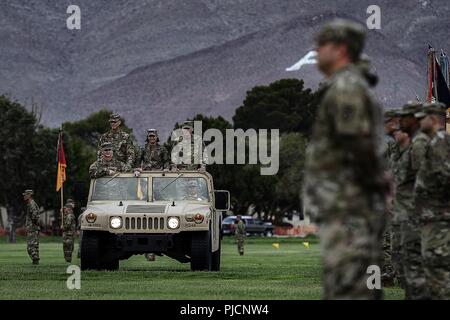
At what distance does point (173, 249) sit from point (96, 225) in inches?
59.0

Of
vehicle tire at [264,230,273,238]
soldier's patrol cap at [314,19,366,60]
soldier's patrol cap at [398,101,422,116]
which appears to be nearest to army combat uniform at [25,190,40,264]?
soldier's patrol cap at [398,101,422,116]

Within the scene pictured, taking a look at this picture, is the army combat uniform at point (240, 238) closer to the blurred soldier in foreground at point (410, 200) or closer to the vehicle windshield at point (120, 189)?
the vehicle windshield at point (120, 189)

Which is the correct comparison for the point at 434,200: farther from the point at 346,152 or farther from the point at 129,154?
the point at 129,154

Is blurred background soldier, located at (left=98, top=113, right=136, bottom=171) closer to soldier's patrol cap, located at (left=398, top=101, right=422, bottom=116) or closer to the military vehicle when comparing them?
the military vehicle

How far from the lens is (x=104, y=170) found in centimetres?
2594

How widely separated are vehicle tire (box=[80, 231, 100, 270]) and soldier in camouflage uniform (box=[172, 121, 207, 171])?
2395mm

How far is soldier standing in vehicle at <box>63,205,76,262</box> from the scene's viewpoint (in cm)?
3450

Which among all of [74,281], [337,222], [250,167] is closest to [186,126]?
[74,281]

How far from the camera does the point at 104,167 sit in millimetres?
26000

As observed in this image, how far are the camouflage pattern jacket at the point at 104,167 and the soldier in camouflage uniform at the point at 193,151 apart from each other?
1.09 metres

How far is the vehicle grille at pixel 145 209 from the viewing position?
990 inches
